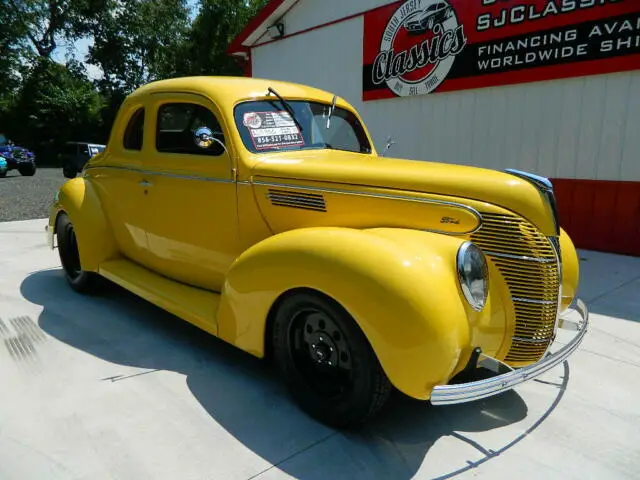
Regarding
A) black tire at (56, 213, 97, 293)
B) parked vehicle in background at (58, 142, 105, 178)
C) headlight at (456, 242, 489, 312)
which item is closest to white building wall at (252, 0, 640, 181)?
headlight at (456, 242, 489, 312)

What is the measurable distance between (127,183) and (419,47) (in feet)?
18.1

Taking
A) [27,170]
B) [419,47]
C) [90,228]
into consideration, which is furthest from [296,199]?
[27,170]

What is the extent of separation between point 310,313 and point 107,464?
117 centimetres

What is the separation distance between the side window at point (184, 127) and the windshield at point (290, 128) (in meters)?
0.23

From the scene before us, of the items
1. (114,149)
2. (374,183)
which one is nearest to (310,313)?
(374,183)

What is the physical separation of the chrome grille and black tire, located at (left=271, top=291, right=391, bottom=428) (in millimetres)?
755

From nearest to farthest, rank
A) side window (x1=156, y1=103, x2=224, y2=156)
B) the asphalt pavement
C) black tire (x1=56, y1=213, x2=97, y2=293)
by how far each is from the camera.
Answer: side window (x1=156, y1=103, x2=224, y2=156)
black tire (x1=56, y1=213, x2=97, y2=293)
the asphalt pavement

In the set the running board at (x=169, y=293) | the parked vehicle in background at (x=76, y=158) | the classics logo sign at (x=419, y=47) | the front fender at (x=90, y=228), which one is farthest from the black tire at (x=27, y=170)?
the running board at (x=169, y=293)

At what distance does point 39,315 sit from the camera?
13.6 ft

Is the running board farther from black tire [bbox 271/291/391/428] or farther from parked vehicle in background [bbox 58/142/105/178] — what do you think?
parked vehicle in background [bbox 58/142/105/178]

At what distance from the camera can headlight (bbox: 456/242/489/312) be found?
7.51 ft

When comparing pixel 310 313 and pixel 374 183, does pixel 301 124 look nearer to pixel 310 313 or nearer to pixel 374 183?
pixel 374 183

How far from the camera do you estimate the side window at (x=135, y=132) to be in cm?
418

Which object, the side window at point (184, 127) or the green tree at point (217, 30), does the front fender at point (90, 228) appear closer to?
the side window at point (184, 127)
